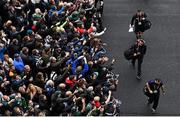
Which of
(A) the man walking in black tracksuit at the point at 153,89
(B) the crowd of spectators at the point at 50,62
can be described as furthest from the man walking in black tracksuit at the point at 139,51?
(A) the man walking in black tracksuit at the point at 153,89

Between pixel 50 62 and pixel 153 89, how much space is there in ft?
10.7

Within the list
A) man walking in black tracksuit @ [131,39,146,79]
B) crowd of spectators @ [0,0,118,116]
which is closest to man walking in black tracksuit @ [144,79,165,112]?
crowd of spectators @ [0,0,118,116]

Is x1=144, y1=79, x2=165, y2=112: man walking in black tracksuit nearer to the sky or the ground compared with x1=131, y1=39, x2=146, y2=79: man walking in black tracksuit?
nearer to the ground

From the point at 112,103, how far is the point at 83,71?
1.36 metres

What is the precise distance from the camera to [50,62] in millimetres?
15586

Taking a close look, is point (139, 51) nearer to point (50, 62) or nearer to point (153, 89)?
point (153, 89)

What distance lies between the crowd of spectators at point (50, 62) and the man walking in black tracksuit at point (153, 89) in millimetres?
1037

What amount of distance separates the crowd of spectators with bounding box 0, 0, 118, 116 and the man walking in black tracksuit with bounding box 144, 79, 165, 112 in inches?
40.8

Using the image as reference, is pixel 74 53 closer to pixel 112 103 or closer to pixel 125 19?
pixel 112 103

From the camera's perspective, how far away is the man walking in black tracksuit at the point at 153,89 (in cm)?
1617

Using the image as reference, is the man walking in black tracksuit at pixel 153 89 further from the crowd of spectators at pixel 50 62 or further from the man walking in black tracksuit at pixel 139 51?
the man walking in black tracksuit at pixel 139 51

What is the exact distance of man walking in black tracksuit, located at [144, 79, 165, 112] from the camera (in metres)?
16.2

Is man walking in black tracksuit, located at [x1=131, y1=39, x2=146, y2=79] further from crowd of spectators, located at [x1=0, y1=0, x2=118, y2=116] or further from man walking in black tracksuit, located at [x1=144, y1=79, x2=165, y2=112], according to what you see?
man walking in black tracksuit, located at [x1=144, y1=79, x2=165, y2=112]

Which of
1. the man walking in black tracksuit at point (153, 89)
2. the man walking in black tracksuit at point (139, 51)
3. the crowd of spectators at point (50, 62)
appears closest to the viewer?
the crowd of spectators at point (50, 62)
